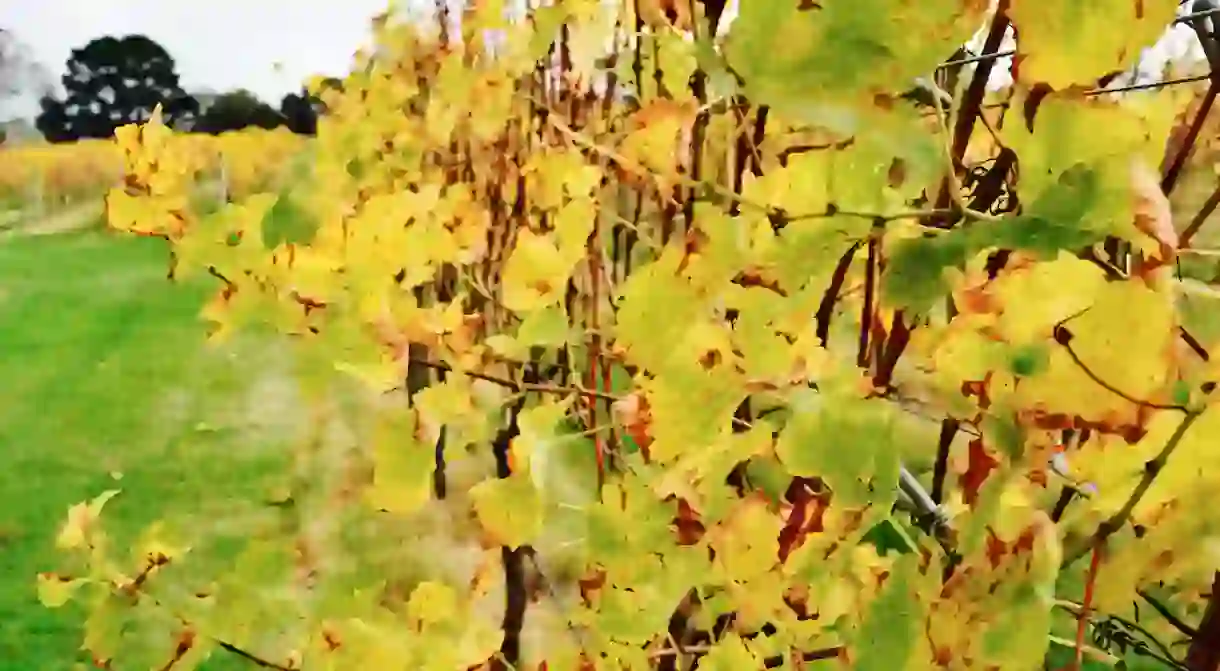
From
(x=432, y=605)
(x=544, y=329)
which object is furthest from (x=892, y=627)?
(x=432, y=605)

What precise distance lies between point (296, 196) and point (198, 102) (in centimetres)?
593

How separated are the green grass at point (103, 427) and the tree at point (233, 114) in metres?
0.96

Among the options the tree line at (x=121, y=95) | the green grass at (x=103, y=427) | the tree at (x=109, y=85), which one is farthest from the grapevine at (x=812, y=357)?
the tree at (x=109, y=85)

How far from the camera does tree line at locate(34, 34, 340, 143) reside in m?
5.84

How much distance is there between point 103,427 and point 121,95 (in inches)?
156

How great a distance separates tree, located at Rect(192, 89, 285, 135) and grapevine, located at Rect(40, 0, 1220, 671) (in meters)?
4.52

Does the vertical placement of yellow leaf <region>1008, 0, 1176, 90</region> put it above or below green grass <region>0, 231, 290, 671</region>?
above

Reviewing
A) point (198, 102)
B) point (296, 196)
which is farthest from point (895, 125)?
point (198, 102)

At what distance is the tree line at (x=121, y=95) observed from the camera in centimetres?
584

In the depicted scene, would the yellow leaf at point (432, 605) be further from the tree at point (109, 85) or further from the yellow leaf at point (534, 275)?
the tree at point (109, 85)

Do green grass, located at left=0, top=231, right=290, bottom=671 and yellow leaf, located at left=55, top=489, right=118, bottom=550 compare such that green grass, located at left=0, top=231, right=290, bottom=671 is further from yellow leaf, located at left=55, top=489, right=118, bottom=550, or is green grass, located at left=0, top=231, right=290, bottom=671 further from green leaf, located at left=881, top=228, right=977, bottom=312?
green leaf, located at left=881, top=228, right=977, bottom=312

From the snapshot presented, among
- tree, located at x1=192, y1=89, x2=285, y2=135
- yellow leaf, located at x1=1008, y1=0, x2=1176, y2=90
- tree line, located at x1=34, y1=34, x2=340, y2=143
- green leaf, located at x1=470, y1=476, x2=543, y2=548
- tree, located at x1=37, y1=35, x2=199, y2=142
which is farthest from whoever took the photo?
tree, located at x1=37, y1=35, x2=199, y2=142

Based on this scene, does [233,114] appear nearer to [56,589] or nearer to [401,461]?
[56,589]

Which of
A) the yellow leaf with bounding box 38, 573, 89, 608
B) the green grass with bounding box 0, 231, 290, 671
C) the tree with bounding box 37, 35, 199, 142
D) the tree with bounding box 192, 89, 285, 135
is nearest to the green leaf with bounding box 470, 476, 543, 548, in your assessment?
the yellow leaf with bounding box 38, 573, 89, 608
